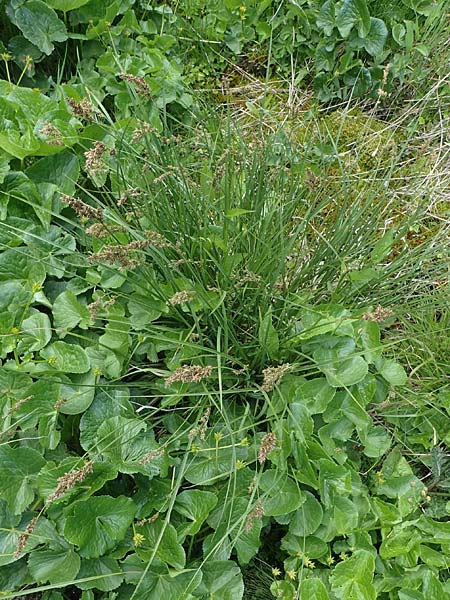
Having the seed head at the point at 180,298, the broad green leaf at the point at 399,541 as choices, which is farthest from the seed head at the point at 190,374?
the broad green leaf at the point at 399,541

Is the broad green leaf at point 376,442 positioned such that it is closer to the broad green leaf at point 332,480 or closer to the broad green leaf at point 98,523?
the broad green leaf at point 332,480

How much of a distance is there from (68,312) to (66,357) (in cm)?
13

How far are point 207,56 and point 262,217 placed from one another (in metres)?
1.02

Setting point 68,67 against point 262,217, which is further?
point 68,67

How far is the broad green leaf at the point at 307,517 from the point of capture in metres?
1.28

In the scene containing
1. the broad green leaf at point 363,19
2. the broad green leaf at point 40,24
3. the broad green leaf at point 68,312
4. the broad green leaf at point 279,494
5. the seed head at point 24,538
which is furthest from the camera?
the broad green leaf at point 363,19

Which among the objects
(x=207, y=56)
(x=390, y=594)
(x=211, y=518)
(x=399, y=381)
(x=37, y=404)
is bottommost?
(x=390, y=594)

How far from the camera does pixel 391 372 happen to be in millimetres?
1419

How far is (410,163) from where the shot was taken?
6.89 ft

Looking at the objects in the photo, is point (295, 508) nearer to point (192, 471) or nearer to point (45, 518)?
point (192, 471)

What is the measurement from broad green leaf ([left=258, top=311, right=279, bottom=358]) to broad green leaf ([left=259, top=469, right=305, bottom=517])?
0.29m

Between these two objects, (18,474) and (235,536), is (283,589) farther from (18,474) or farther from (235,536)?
(18,474)

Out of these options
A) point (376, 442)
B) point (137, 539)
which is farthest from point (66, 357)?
point (376, 442)

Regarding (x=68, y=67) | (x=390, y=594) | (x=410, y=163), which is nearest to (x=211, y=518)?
(x=390, y=594)
